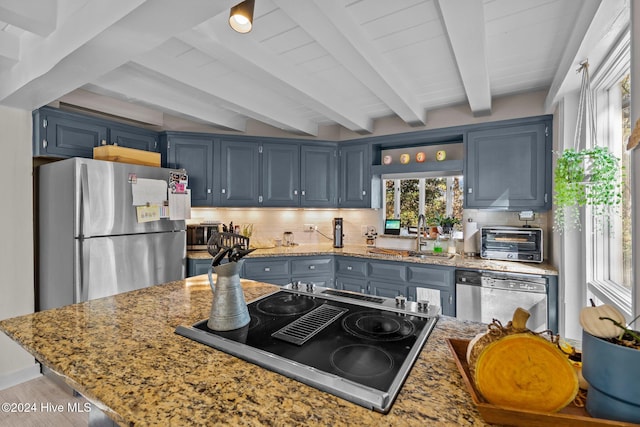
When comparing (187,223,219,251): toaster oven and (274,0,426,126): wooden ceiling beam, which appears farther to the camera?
(187,223,219,251): toaster oven

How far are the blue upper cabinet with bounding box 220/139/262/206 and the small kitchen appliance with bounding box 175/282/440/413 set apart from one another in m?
2.29

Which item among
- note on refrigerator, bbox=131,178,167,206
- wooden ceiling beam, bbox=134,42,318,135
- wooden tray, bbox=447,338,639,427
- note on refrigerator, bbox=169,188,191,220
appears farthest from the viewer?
note on refrigerator, bbox=169,188,191,220

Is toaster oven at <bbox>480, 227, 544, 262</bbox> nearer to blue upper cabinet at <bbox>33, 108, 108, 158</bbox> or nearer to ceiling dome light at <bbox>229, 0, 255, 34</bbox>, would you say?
ceiling dome light at <bbox>229, 0, 255, 34</bbox>

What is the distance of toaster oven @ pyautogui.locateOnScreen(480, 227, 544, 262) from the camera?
106 inches

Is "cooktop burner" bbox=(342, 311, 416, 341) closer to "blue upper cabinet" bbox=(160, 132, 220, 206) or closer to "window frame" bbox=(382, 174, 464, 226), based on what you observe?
"window frame" bbox=(382, 174, 464, 226)

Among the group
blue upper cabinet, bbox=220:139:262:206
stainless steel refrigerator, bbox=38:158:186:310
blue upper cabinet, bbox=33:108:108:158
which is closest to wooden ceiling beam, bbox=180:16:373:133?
blue upper cabinet, bbox=220:139:262:206

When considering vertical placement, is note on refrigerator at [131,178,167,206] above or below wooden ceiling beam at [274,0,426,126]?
below

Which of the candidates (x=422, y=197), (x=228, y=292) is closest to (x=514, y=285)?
(x=422, y=197)

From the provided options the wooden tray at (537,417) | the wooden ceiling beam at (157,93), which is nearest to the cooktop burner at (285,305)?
the wooden tray at (537,417)

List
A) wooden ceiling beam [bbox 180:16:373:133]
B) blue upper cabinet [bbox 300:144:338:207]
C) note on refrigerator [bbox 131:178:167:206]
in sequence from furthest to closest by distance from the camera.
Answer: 1. blue upper cabinet [bbox 300:144:338:207]
2. note on refrigerator [bbox 131:178:167:206]
3. wooden ceiling beam [bbox 180:16:373:133]

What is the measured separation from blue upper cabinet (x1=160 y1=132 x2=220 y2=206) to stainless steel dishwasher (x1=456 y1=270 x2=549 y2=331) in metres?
2.73

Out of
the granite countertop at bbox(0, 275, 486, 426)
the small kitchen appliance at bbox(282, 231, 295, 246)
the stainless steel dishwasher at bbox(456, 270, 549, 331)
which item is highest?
the small kitchen appliance at bbox(282, 231, 295, 246)

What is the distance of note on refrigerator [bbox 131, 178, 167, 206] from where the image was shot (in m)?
2.62

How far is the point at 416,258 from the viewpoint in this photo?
3.03 meters
